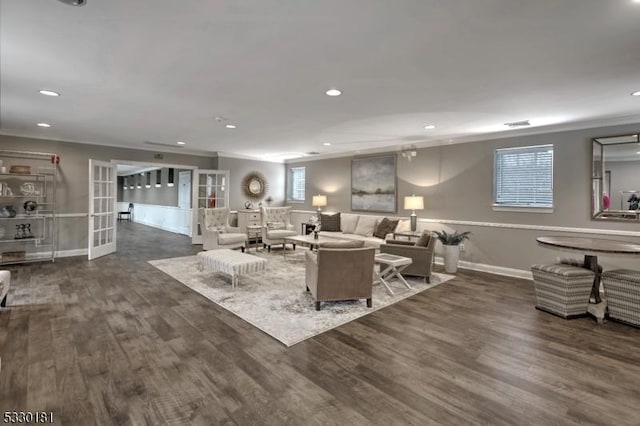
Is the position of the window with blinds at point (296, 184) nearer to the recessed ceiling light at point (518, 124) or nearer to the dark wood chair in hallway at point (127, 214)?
the recessed ceiling light at point (518, 124)

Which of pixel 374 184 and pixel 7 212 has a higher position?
pixel 374 184

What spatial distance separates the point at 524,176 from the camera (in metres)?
5.12

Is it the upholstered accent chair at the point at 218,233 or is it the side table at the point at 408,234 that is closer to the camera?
the side table at the point at 408,234

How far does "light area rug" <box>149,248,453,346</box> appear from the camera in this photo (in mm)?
3100

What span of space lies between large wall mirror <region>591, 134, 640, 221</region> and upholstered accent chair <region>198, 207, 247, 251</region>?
609 centimetres

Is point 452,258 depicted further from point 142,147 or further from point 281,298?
point 142,147

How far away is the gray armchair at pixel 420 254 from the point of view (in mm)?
4621

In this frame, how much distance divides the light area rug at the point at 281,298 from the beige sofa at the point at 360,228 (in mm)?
1267

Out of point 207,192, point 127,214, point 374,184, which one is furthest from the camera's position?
point 127,214

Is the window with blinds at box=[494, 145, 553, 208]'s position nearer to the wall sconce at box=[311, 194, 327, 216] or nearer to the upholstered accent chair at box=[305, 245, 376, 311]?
the upholstered accent chair at box=[305, 245, 376, 311]

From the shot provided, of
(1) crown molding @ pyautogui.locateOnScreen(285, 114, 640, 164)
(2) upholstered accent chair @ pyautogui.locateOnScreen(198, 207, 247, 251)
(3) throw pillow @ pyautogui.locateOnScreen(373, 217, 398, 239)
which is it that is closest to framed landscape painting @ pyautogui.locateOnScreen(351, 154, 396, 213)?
(1) crown molding @ pyautogui.locateOnScreen(285, 114, 640, 164)

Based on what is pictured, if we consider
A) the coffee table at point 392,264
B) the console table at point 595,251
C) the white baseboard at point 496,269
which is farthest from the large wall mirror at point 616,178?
the coffee table at point 392,264

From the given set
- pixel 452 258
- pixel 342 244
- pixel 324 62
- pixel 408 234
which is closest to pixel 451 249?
pixel 452 258

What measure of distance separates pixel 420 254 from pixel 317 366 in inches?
111
